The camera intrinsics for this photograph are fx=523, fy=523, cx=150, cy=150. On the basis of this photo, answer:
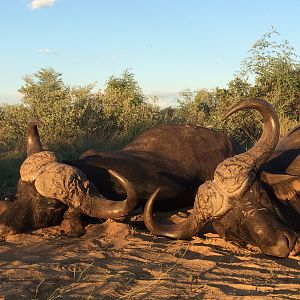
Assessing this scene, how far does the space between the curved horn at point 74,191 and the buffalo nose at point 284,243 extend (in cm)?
176

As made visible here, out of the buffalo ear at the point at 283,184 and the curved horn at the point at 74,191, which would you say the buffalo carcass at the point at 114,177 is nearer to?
the curved horn at the point at 74,191

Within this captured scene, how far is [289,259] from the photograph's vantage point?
4.68 meters

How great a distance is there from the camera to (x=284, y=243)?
4.53 metres

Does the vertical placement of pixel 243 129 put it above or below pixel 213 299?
above

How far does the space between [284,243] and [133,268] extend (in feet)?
4.38

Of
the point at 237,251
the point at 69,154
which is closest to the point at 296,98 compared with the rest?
the point at 69,154

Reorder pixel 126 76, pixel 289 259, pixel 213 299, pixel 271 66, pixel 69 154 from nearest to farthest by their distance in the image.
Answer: pixel 213 299, pixel 289 259, pixel 69 154, pixel 271 66, pixel 126 76

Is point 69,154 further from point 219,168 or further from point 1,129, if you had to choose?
point 219,168

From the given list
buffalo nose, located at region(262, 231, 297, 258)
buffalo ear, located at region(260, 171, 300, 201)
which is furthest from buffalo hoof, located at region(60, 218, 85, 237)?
buffalo nose, located at region(262, 231, 297, 258)


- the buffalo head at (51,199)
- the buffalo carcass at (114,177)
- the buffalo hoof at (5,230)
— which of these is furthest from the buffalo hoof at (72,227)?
the buffalo hoof at (5,230)

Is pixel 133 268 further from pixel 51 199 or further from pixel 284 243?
pixel 51 199

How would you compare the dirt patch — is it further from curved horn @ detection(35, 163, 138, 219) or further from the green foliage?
the green foliage

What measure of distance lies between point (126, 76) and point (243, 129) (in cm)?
754

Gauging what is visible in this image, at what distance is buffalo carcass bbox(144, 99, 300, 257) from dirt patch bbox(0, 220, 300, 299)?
0.18m
